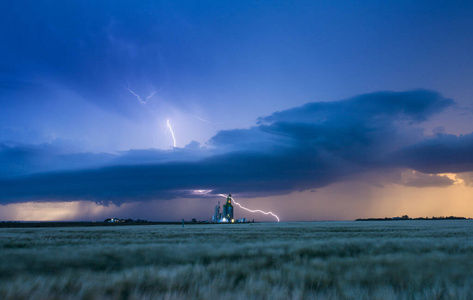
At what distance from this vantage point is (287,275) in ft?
24.0

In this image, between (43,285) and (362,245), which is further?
(362,245)

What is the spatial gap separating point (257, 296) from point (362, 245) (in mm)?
11007

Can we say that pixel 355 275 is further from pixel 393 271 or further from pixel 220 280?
pixel 220 280

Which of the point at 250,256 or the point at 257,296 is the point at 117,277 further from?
the point at 250,256

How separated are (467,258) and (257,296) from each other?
910 cm

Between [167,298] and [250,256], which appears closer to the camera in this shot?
[167,298]

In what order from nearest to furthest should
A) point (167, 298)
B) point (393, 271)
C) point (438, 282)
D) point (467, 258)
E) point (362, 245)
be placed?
point (167, 298) → point (438, 282) → point (393, 271) → point (467, 258) → point (362, 245)

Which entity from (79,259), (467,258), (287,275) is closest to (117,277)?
(287,275)

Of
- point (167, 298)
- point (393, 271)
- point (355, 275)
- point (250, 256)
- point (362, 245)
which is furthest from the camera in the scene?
point (362, 245)

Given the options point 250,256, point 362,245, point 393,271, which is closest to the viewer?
point 393,271

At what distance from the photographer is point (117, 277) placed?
6.63 m

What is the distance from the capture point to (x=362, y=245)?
1440 cm

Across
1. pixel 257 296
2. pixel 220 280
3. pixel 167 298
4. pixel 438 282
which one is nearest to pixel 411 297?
pixel 438 282

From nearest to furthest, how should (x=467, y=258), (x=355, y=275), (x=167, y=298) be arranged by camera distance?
(x=167, y=298) → (x=355, y=275) → (x=467, y=258)
